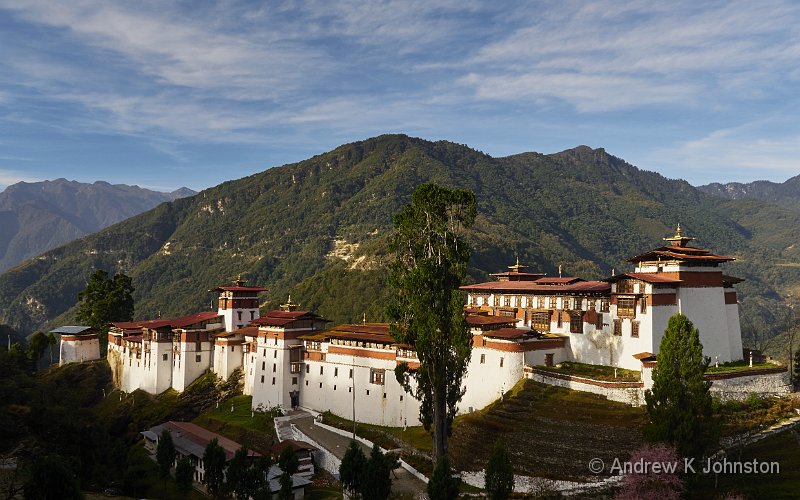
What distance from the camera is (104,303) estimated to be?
4053 inches

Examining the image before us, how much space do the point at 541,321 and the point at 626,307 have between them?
989 centimetres

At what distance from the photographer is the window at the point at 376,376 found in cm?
6309

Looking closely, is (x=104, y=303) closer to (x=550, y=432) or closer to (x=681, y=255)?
(x=550, y=432)

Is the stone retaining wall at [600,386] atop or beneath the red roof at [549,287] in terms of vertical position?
beneath

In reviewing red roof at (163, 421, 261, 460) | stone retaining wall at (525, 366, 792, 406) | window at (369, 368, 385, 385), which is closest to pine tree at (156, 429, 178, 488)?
red roof at (163, 421, 261, 460)

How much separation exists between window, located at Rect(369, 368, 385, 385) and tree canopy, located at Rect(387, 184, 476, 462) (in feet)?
54.0

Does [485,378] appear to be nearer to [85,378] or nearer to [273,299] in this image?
[85,378]

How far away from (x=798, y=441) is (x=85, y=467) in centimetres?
4983

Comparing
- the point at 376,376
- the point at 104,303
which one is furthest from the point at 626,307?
the point at 104,303

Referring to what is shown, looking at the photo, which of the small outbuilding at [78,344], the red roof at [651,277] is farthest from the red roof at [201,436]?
the small outbuilding at [78,344]

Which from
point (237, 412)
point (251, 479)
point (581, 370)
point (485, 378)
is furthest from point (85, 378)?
point (581, 370)

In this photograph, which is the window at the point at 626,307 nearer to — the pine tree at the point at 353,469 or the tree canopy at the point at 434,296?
the tree canopy at the point at 434,296

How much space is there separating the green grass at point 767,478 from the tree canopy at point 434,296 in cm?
1700

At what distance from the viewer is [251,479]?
4638cm
